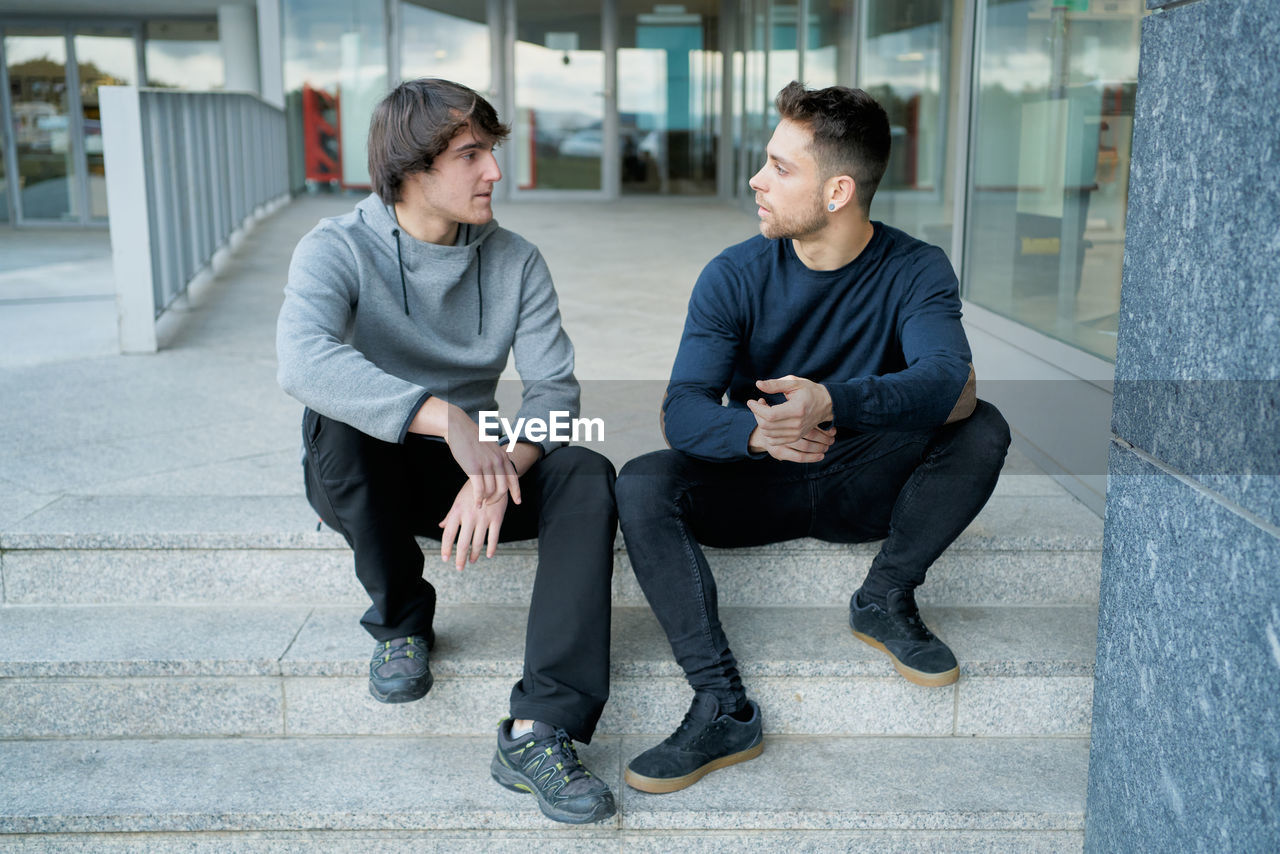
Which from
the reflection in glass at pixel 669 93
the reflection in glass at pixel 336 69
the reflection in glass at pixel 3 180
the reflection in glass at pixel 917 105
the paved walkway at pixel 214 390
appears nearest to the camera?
the paved walkway at pixel 214 390

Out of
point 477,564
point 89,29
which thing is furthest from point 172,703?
point 89,29

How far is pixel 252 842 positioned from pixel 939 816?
1.24 metres

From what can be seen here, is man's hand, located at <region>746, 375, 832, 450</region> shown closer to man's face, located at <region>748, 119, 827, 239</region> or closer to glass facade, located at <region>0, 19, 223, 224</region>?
man's face, located at <region>748, 119, 827, 239</region>

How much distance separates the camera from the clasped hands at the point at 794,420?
198cm

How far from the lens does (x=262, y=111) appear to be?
9391 mm

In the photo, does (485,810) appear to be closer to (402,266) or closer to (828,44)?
(402,266)

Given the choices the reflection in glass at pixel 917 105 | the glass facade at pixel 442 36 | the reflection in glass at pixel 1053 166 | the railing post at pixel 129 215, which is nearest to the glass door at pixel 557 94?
the glass facade at pixel 442 36

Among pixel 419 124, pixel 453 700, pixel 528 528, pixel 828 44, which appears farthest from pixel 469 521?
pixel 828 44

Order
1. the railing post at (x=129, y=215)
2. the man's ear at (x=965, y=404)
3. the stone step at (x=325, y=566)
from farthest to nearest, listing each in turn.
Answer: the railing post at (x=129, y=215), the stone step at (x=325, y=566), the man's ear at (x=965, y=404)

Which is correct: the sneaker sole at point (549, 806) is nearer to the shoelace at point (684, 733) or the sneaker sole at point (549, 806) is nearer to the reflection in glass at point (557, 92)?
the shoelace at point (684, 733)

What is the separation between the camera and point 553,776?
2.02 metres

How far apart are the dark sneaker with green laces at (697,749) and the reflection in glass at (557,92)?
37.5 feet

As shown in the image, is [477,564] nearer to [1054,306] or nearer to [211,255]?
[1054,306]

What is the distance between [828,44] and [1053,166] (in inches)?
181
